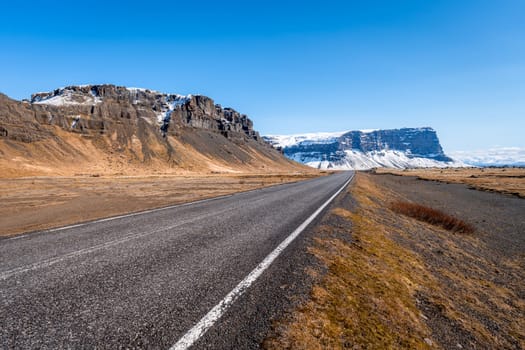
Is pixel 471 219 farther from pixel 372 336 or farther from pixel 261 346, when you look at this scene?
pixel 261 346

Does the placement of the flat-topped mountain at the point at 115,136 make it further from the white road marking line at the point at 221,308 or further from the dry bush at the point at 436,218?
the dry bush at the point at 436,218

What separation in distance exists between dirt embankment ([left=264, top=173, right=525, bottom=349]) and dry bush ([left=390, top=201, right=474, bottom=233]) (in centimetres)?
289

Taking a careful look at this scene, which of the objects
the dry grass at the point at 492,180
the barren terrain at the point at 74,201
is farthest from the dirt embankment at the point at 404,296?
the dry grass at the point at 492,180

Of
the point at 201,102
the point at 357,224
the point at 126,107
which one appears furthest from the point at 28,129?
→ the point at 201,102

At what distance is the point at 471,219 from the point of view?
1644 centimetres

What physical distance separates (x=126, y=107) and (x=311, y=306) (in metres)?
135

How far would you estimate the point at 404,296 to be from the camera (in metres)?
4.54

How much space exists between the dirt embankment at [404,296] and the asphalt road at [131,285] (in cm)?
69

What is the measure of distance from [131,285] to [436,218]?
15.0 meters

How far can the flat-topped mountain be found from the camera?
73.4 metres

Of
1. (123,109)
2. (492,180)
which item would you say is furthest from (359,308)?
(123,109)

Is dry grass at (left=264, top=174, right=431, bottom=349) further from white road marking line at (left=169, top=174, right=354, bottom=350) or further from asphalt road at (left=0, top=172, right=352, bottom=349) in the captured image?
white road marking line at (left=169, top=174, right=354, bottom=350)

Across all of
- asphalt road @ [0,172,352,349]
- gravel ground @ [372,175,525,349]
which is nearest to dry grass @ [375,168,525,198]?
gravel ground @ [372,175,525,349]

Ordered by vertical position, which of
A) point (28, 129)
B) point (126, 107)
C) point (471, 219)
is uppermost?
point (126, 107)
